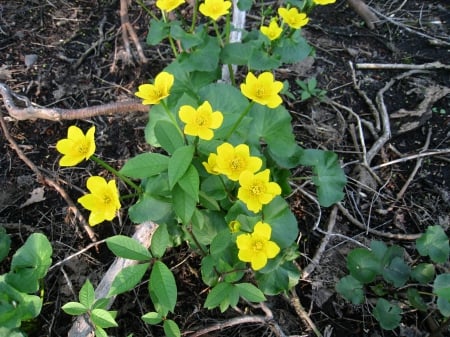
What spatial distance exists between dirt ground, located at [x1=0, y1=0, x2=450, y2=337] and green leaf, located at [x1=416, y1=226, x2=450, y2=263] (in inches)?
14.4

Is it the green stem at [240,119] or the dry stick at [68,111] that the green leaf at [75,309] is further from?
the dry stick at [68,111]

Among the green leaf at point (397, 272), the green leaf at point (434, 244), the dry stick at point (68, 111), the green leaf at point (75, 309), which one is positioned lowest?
the green leaf at point (397, 272)

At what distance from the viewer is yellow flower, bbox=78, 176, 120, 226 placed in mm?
1561

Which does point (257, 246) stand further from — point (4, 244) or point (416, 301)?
point (4, 244)

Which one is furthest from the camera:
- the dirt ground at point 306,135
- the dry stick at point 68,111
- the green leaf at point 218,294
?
the dry stick at point 68,111

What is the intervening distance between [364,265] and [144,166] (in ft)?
3.57

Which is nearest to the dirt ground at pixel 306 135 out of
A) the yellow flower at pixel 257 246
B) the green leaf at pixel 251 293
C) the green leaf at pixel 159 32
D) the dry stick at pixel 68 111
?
the dry stick at pixel 68 111

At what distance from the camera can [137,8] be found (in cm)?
341

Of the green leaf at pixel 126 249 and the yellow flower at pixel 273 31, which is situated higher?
the yellow flower at pixel 273 31

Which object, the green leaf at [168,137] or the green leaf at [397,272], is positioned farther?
the green leaf at [397,272]

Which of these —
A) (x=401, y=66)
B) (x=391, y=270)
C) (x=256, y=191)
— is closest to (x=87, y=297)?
(x=256, y=191)

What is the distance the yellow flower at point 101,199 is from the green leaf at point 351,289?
1106 millimetres

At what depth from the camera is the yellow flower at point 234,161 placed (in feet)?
5.21

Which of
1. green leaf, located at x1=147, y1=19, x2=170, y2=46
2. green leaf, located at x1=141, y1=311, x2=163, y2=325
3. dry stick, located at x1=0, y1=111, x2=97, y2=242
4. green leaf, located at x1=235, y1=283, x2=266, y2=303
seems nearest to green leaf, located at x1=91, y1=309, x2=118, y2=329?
green leaf, located at x1=141, y1=311, x2=163, y2=325
